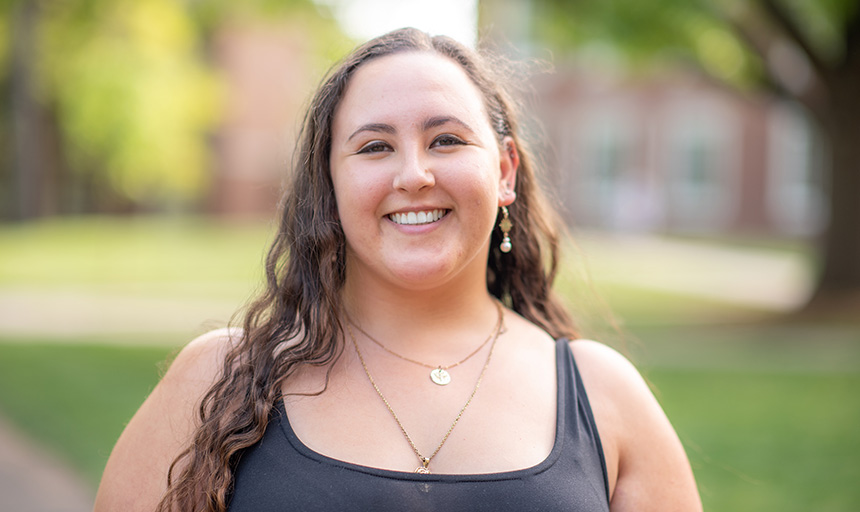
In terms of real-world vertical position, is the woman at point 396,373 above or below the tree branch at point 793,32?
below

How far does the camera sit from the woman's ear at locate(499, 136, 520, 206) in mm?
1993

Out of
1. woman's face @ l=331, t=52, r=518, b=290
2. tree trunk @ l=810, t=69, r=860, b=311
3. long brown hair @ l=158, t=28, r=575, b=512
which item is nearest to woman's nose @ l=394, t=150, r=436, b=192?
woman's face @ l=331, t=52, r=518, b=290

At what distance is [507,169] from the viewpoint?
203cm

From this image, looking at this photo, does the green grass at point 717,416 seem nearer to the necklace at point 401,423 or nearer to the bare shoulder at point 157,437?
the necklace at point 401,423

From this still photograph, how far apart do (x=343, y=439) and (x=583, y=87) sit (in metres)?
27.1

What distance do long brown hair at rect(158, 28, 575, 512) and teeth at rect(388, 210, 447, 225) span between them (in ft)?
0.71

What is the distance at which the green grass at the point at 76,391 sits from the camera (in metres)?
5.64

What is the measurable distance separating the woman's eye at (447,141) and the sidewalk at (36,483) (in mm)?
3636

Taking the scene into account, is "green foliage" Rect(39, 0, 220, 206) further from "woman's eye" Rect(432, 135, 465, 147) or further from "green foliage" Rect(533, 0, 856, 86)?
"woman's eye" Rect(432, 135, 465, 147)

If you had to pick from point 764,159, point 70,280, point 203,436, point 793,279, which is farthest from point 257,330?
point 764,159

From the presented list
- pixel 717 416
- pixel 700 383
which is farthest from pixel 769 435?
pixel 700 383

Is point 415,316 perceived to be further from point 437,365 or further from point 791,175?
point 791,175

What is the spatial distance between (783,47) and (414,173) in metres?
10.5

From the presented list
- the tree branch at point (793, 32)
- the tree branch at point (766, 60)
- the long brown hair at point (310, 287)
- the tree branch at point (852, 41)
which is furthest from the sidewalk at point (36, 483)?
the tree branch at point (852, 41)
